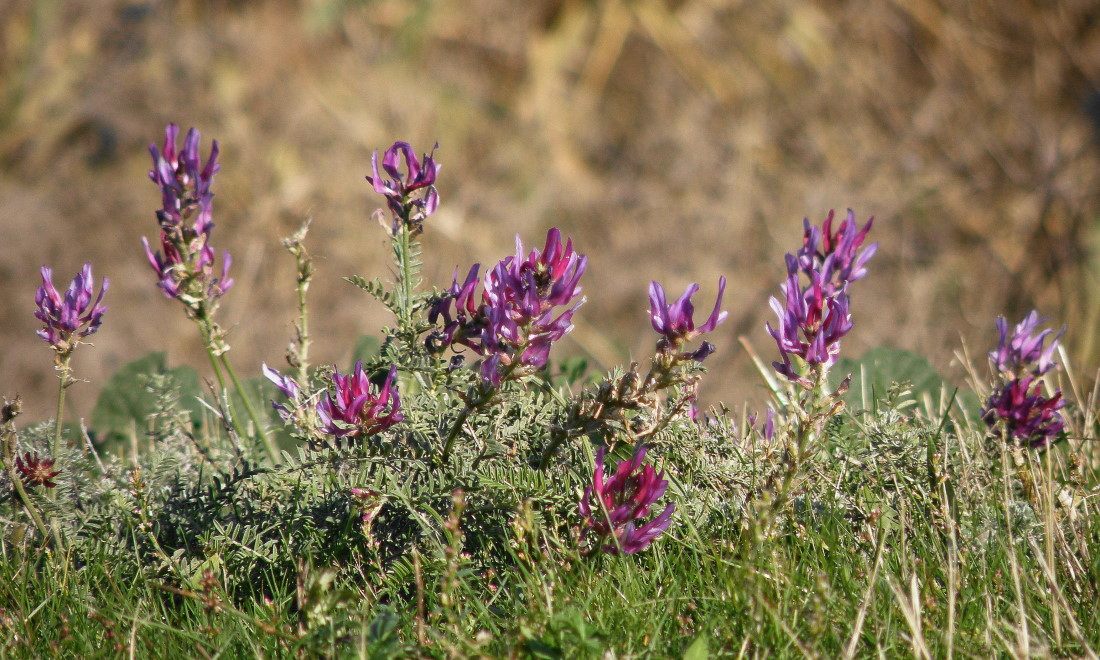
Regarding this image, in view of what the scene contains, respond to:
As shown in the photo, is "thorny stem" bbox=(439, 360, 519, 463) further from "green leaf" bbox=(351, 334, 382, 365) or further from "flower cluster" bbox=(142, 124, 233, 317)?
"green leaf" bbox=(351, 334, 382, 365)

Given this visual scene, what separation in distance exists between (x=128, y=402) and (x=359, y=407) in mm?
1472

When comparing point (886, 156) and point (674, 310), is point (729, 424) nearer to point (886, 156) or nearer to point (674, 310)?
point (674, 310)

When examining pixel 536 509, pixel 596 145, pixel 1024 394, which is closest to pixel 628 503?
pixel 536 509

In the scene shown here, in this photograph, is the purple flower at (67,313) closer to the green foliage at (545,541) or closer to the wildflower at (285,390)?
the green foliage at (545,541)

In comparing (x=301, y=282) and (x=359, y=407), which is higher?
(x=301, y=282)

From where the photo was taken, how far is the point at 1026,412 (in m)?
2.06

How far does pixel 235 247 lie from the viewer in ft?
18.7

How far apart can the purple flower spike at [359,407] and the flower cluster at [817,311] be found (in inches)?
27.0

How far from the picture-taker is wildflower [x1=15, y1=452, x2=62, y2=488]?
79.5 inches

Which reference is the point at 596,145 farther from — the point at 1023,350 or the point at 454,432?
the point at 454,432

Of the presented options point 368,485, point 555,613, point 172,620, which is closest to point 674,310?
point 555,613

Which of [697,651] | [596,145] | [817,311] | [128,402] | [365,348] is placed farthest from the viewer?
[596,145]

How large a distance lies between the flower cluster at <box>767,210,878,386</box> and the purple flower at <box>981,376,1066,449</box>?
0.47 m

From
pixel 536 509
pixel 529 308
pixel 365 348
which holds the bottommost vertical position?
pixel 536 509
